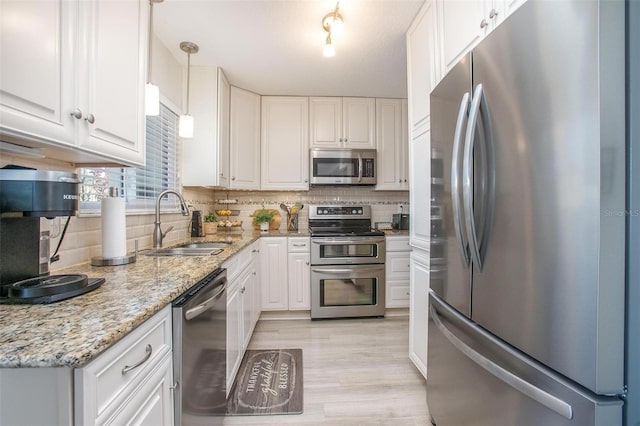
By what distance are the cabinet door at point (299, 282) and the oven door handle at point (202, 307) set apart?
1.57 meters

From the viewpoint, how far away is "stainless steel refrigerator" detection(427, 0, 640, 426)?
62 cm

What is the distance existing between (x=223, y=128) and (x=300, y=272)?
1.62 m

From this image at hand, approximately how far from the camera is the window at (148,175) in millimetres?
1486

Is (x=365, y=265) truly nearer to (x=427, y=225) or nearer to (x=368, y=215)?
(x=368, y=215)

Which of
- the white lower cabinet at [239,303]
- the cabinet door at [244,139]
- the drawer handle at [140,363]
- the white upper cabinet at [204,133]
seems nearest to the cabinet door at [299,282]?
the white lower cabinet at [239,303]

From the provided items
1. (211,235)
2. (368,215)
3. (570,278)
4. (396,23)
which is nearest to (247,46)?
(396,23)

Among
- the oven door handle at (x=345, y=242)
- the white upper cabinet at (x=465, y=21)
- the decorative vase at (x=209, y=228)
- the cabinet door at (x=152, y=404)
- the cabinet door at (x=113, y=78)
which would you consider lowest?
the cabinet door at (x=152, y=404)

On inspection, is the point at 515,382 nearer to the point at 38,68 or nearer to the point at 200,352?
the point at 200,352

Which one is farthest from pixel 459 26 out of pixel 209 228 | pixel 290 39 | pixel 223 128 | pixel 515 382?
pixel 209 228

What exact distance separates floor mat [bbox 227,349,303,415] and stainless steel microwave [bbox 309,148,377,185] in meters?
1.80

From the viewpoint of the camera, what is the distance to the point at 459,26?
137cm

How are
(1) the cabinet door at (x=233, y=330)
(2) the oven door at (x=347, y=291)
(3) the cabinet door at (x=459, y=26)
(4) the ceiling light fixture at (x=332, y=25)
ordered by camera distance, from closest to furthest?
(3) the cabinet door at (x=459, y=26)
(1) the cabinet door at (x=233, y=330)
(4) the ceiling light fixture at (x=332, y=25)
(2) the oven door at (x=347, y=291)

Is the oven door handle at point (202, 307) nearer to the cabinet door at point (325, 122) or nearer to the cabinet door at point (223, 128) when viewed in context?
the cabinet door at point (223, 128)

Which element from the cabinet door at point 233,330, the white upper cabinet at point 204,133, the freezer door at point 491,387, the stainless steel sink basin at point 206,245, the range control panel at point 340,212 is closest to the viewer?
the freezer door at point 491,387
